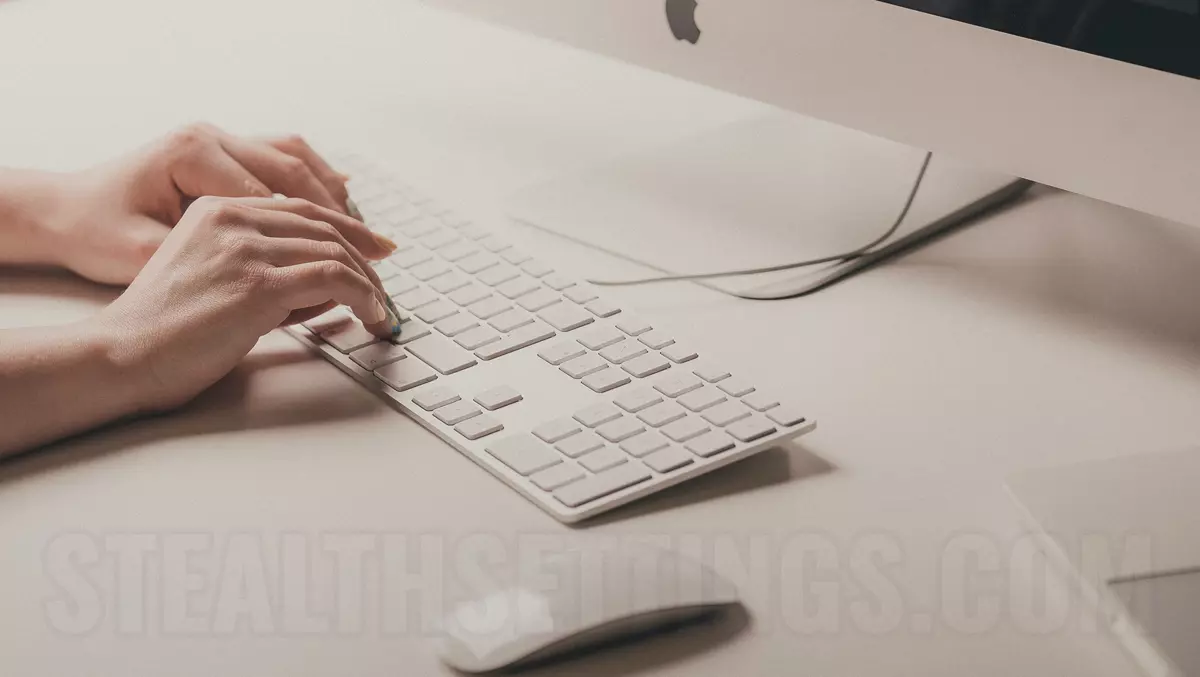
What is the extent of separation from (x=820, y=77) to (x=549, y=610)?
1.36 ft

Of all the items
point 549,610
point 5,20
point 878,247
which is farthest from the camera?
point 5,20

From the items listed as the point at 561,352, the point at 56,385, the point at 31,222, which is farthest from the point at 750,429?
the point at 31,222

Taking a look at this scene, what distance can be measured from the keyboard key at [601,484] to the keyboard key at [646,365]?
8 cm

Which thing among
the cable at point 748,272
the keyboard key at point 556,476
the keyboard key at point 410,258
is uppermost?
the cable at point 748,272

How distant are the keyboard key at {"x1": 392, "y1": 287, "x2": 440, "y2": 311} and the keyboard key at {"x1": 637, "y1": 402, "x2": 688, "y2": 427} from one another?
0.56 feet

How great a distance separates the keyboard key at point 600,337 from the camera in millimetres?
656

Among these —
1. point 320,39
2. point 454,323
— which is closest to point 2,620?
point 454,323

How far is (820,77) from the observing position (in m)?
0.76

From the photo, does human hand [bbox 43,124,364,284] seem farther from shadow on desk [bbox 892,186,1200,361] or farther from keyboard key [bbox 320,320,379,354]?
shadow on desk [bbox 892,186,1200,361]

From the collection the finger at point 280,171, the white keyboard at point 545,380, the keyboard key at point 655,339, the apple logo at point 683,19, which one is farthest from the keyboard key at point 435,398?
the apple logo at point 683,19

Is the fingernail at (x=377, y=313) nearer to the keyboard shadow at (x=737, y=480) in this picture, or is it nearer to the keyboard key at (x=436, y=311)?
the keyboard key at (x=436, y=311)

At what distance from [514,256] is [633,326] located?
107 millimetres

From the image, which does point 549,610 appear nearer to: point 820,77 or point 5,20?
point 820,77

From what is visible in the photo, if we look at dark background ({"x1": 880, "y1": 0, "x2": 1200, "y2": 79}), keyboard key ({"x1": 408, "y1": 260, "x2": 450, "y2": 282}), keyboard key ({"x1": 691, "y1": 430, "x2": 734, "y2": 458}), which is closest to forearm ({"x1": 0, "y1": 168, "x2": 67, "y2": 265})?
keyboard key ({"x1": 408, "y1": 260, "x2": 450, "y2": 282})
